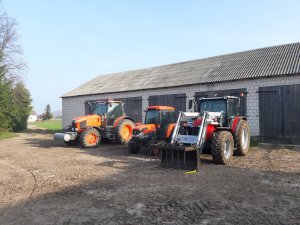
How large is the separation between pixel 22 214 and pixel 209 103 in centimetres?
729

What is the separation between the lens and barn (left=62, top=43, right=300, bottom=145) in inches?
524

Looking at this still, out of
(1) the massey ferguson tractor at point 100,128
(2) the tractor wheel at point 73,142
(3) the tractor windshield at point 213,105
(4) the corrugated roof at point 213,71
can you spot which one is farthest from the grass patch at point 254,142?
(2) the tractor wheel at point 73,142

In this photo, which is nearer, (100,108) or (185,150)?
(185,150)

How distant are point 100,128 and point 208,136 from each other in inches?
252

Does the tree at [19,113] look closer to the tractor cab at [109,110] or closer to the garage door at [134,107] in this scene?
the garage door at [134,107]

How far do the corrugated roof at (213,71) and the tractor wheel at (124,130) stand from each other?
14.9 feet

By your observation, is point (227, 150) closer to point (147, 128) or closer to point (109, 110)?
point (147, 128)

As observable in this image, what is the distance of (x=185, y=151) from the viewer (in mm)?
8242

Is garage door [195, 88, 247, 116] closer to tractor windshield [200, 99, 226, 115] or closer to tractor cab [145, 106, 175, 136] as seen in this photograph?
tractor windshield [200, 99, 226, 115]

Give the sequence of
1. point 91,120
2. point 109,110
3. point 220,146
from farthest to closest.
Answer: point 109,110 → point 91,120 → point 220,146

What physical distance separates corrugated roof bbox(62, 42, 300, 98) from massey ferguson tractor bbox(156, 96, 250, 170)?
4642mm

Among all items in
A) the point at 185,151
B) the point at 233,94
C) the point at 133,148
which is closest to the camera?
the point at 185,151

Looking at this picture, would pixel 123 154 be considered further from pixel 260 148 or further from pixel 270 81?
pixel 270 81

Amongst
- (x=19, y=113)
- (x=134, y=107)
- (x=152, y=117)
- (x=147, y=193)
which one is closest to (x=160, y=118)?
(x=152, y=117)
